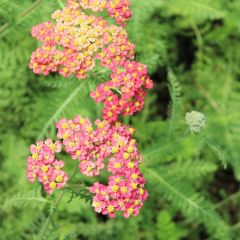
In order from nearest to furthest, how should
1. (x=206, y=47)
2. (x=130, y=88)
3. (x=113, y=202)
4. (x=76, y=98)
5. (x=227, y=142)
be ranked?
(x=113, y=202) → (x=130, y=88) → (x=76, y=98) → (x=227, y=142) → (x=206, y=47)

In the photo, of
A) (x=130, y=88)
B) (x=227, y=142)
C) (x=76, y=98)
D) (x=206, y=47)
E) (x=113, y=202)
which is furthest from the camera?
(x=206, y=47)

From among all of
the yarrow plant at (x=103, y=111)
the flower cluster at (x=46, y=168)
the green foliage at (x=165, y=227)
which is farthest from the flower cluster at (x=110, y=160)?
the green foliage at (x=165, y=227)

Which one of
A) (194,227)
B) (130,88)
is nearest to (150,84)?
(130,88)

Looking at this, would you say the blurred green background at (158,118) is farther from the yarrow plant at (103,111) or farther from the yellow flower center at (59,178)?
the yellow flower center at (59,178)

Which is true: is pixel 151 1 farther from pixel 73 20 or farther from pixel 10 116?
pixel 10 116

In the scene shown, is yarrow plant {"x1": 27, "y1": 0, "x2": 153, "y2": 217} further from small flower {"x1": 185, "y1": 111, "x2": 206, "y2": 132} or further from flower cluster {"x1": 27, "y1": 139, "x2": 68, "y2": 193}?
small flower {"x1": 185, "y1": 111, "x2": 206, "y2": 132}

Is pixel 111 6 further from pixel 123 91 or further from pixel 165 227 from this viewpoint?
pixel 165 227
